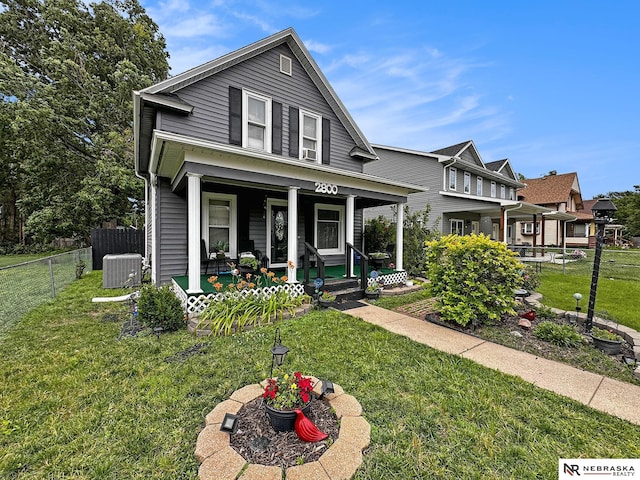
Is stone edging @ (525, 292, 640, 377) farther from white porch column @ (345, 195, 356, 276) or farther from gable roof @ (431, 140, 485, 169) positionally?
gable roof @ (431, 140, 485, 169)

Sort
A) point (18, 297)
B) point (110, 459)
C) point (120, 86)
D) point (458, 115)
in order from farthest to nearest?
point (458, 115)
point (120, 86)
point (18, 297)
point (110, 459)

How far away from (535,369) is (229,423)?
359 centimetres

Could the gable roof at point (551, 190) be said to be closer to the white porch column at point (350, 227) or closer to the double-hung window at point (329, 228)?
the double-hung window at point (329, 228)

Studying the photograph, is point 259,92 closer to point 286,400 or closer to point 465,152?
point 286,400

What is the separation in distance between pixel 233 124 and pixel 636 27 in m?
12.3

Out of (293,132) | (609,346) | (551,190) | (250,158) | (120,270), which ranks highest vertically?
(551,190)

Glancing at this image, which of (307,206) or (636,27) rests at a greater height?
(636,27)

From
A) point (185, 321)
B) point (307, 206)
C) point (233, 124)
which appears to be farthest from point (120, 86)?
point (185, 321)

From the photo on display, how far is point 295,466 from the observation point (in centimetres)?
190

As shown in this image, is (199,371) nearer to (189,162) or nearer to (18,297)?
(189,162)

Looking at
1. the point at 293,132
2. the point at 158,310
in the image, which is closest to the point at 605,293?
the point at 293,132

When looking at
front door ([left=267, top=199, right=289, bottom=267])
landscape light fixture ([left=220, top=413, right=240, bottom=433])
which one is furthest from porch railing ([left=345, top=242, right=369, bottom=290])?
landscape light fixture ([left=220, top=413, right=240, bottom=433])

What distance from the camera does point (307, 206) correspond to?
9.12 metres

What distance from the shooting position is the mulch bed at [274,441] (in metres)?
2.00
